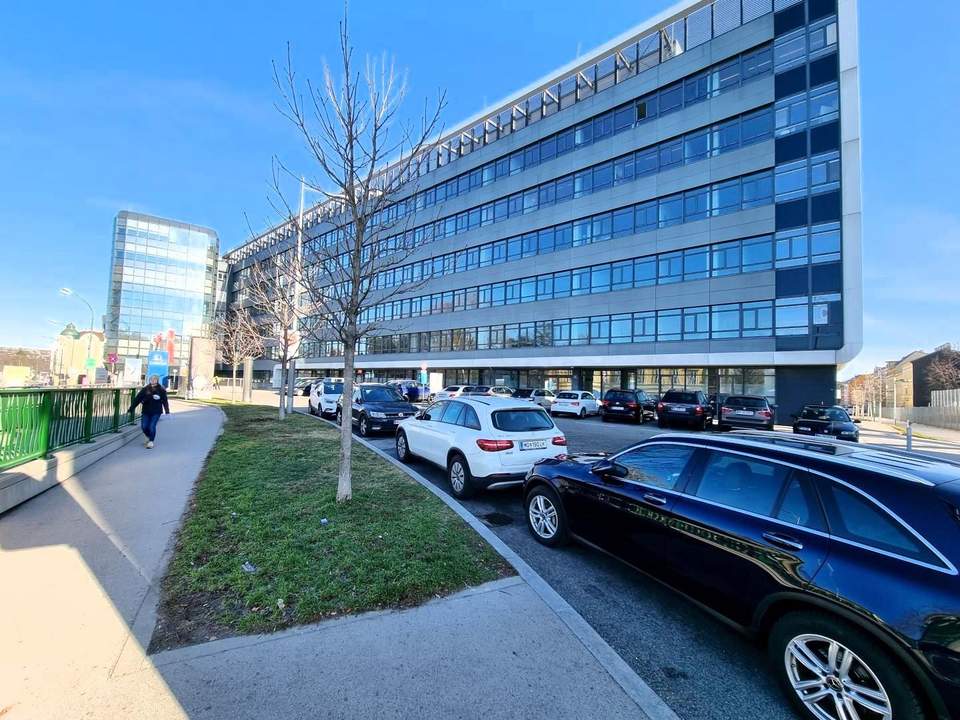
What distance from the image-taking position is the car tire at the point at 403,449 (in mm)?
9258

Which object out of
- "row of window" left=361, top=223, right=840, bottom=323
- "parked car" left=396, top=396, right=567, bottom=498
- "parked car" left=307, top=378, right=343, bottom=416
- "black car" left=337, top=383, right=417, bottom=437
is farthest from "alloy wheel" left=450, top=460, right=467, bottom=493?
"row of window" left=361, top=223, right=840, bottom=323

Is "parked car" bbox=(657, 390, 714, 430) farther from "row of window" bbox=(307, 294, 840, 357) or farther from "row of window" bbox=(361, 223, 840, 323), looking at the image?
"row of window" bbox=(361, 223, 840, 323)

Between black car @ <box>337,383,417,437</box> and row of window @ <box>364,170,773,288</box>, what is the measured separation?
7.33 m

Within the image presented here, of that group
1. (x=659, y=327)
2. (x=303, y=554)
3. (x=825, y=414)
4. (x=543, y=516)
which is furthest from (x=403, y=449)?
(x=659, y=327)

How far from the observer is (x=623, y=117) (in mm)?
32062

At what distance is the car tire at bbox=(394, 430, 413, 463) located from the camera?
30.4 feet

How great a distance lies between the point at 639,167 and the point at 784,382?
17.2m

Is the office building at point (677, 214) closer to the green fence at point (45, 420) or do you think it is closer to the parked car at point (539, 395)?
the parked car at point (539, 395)

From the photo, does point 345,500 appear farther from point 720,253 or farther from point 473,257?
point 473,257

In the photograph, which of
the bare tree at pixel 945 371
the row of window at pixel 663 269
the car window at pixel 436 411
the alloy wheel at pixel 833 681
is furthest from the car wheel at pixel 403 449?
the bare tree at pixel 945 371

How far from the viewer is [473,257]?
41719mm

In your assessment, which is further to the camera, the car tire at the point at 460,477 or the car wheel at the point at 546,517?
the car tire at the point at 460,477

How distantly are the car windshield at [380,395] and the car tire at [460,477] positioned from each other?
783 cm

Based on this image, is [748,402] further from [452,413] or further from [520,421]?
[452,413]
